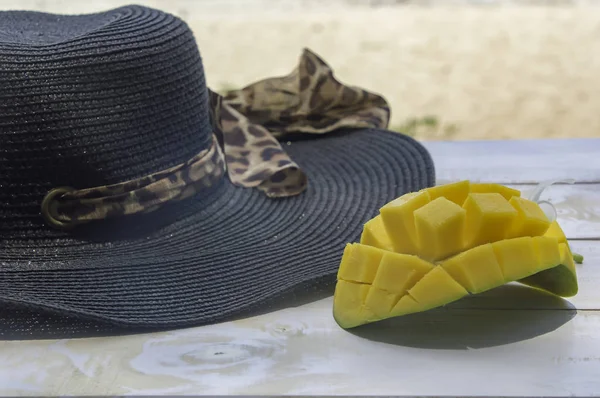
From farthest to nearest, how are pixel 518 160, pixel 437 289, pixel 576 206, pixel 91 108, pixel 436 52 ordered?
pixel 436 52
pixel 518 160
pixel 576 206
pixel 91 108
pixel 437 289

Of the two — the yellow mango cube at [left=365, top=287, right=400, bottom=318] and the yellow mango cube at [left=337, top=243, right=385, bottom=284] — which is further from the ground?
the yellow mango cube at [left=337, top=243, right=385, bottom=284]

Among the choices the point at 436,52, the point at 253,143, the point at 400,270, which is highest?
the point at 400,270

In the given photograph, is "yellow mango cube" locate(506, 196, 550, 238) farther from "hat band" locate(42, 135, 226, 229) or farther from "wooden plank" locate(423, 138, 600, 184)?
"wooden plank" locate(423, 138, 600, 184)

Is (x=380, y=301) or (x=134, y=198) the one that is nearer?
(x=380, y=301)

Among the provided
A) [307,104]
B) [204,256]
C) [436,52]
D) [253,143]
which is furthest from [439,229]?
[436,52]

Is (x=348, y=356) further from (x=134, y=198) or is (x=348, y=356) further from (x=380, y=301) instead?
(x=134, y=198)

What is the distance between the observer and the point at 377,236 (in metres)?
0.83

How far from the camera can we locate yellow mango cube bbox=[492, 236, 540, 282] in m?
0.77

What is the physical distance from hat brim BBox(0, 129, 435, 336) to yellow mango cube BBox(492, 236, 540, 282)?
0.74 feet

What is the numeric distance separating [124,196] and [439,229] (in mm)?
424

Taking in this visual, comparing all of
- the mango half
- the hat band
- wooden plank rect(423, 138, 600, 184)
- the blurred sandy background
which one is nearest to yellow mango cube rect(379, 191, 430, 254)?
the mango half

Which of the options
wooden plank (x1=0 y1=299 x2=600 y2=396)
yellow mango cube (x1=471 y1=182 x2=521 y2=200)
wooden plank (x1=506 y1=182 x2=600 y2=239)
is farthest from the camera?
wooden plank (x1=506 y1=182 x2=600 y2=239)

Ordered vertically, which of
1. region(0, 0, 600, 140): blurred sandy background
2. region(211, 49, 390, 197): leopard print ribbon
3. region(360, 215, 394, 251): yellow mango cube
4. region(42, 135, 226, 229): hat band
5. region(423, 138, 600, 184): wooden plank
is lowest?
region(0, 0, 600, 140): blurred sandy background

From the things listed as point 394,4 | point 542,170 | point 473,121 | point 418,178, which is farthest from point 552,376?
point 394,4
